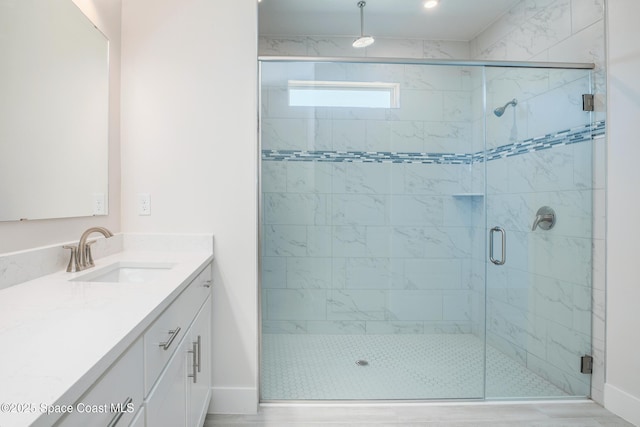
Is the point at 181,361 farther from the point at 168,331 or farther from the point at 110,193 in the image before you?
the point at 110,193

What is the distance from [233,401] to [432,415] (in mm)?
1115

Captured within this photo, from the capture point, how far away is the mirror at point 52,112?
3.74 feet

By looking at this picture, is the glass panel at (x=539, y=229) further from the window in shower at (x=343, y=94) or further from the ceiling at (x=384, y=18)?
the ceiling at (x=384, y=18)

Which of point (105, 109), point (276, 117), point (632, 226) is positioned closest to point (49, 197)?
point (105, 109)

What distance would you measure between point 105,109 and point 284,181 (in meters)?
1.10

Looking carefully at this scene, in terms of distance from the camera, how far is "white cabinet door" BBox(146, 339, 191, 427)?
0.91 meters

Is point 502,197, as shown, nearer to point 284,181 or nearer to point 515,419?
point 515,419

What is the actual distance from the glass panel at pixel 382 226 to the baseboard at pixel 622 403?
2.24 ft

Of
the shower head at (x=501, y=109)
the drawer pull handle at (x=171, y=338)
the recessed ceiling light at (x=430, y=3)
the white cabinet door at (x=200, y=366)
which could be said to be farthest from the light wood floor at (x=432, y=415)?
the recessed ceiling light at (x=430, y=3)

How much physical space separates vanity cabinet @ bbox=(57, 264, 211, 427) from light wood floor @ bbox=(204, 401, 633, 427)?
415mm

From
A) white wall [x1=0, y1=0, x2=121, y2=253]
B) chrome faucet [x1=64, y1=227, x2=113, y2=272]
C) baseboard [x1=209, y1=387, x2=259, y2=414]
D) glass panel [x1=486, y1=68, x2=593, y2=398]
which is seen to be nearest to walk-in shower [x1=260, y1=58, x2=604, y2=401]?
glass panel [x1=486, y1=68, x2=593, y2=398]

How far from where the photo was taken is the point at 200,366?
1495 millimetres

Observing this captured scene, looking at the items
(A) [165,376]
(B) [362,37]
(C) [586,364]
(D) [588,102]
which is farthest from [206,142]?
(C) [586,364]

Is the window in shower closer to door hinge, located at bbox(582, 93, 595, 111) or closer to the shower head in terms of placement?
the shower head
